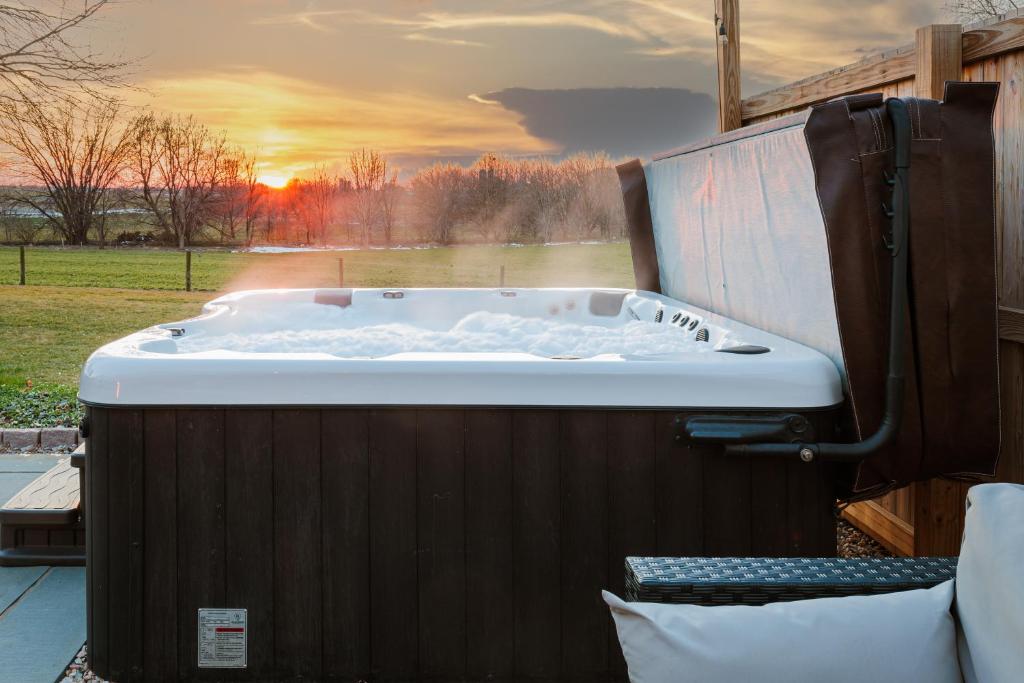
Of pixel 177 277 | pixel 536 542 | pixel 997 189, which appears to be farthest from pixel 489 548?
pixel 177 277

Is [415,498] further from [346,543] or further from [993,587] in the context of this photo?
[993,587]

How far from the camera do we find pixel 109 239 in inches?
327

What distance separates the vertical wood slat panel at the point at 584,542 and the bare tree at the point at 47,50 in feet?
19.4

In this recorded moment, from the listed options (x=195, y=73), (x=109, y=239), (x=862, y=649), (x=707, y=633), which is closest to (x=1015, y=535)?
(x=862, y=649)

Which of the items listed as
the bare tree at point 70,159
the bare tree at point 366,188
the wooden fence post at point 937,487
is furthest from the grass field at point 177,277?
the wooden fence post at point 937,487

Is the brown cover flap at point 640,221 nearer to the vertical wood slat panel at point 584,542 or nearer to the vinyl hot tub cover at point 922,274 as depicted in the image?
the vinyl hot tub cover at point 922,274

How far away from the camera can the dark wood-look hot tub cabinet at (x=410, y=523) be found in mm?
1732

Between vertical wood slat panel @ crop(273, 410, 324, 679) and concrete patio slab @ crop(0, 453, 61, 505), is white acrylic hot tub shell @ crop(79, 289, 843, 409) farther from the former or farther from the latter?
concrete patio slab @ crop(0, 453, 61, 505)

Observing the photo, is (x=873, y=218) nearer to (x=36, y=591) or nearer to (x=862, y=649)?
(x=862, y=649)

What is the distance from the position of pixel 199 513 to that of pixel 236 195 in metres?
7.51

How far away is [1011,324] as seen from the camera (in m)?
1.89

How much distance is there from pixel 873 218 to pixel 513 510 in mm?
869

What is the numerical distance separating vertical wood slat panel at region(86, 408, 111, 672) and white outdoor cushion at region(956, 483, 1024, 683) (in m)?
1.49

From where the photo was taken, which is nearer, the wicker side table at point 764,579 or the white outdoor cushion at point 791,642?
the white outdoor cushion at point 791,642
